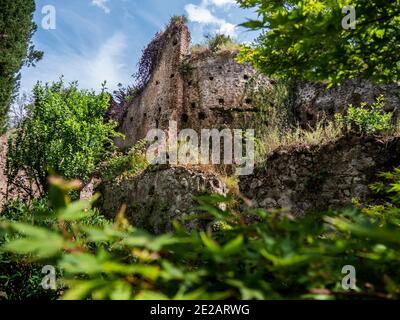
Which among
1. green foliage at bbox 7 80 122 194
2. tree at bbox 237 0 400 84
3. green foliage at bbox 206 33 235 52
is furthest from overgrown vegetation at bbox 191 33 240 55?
tree at bbox 237 0 400 84

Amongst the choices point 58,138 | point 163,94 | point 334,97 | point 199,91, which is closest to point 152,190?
point 58,138

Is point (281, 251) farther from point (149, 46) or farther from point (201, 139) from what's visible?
point (149, 46)

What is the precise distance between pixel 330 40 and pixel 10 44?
12900 mm

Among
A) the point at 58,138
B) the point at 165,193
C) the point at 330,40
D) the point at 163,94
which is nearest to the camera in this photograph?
the point at 330,40

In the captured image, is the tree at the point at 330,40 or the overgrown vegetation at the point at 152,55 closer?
the tree at the point at 330,40

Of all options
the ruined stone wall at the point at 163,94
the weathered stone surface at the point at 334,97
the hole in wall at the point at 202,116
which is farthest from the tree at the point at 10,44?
the weathered stone surface at the point at 334,97

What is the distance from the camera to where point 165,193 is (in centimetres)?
814

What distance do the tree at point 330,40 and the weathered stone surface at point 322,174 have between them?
15.0 ft

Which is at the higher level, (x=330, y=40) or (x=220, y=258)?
(x=330, y=40)

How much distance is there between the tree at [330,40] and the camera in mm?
1807

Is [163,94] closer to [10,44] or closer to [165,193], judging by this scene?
[10,44]

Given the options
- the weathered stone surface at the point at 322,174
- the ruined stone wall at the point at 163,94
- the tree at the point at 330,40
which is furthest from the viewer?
the ruined stone wall at the point at 163,94

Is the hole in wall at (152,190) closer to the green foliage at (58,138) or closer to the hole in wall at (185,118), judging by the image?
the green foliage at (58,138)
